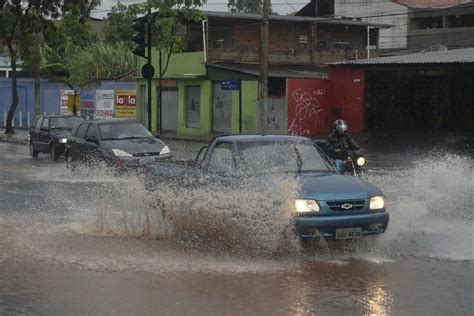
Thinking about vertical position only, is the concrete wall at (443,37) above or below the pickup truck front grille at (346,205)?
above

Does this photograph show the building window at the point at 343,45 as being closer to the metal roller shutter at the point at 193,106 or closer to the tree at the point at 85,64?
the metal roller shutter at the point at 193,106

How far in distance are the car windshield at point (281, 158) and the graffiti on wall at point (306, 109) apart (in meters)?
26.2

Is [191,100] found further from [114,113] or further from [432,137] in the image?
[432,137]

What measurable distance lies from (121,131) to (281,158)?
1048 cm

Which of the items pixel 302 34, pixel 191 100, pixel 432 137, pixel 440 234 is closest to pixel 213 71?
pixel 191 100

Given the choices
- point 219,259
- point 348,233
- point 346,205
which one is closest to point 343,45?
point 346,205

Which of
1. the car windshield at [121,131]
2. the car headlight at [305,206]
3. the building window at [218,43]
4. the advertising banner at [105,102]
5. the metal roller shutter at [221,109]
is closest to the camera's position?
the car headlight at [305,206]

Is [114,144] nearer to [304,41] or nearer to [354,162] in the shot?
[354,162]

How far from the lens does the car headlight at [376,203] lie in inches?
353

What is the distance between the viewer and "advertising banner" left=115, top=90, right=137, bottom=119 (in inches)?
1810

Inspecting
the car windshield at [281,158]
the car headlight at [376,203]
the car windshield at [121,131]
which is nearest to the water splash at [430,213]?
the car headlight at [376,203]

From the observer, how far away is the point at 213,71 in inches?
1571

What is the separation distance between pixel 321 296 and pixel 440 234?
13.6 ft

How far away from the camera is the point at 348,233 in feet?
28.6
